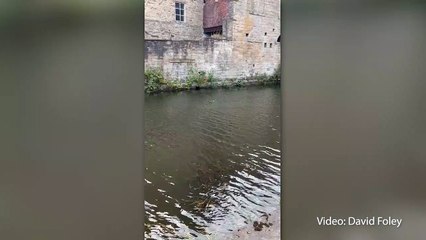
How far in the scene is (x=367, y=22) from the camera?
98.3 inches

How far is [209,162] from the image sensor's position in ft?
8.09

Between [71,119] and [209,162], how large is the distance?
97 cm

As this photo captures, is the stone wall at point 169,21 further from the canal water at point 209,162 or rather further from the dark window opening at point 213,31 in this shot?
the canal water at point 209,162

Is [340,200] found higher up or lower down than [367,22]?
lower down

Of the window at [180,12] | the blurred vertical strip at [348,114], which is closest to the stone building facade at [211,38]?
the window at [180,12]

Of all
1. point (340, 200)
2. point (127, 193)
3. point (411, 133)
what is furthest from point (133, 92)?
point (411, 133)

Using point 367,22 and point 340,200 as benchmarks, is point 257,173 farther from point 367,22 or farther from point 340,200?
point 367,22

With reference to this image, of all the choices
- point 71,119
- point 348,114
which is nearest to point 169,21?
point 71,119

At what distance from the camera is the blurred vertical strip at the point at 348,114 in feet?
8.18

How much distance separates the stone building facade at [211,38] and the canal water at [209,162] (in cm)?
17

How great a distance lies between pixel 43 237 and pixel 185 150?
1115mm

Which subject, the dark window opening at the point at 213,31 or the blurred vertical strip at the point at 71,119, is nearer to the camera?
the blurred vertical strip at the point at 71,119

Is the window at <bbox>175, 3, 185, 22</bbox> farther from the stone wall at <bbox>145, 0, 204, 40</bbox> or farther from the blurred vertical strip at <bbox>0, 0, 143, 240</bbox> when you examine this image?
the blurred vertical strip at <bbox>0, 0, 143, 240</bbox>

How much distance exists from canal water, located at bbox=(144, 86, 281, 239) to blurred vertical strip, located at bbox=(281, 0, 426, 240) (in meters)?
0.16
